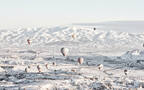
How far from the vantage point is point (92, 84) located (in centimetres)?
9125

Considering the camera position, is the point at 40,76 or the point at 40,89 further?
the point at 40,76

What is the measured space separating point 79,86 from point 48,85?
7.82m

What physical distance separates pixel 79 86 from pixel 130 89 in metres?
12.0

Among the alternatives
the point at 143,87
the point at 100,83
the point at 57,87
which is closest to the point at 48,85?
the point at 57,87

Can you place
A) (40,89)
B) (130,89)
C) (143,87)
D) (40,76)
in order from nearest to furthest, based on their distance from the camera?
(40,89)
(130,89)
(143,87)
(40,76)

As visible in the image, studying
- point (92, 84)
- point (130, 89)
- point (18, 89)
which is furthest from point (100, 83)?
point (18, 89)

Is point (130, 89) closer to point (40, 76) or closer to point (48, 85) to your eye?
point (48, 85)

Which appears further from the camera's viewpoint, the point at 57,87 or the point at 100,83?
the point at 100,83

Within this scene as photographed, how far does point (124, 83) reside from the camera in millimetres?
98812

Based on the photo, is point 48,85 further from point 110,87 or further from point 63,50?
point 63,50

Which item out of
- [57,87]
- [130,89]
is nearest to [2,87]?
[57,87]

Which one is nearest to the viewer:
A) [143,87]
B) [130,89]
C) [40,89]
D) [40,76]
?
[40,89]

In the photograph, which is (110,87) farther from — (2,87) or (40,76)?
(40,76)

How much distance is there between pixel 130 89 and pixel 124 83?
12.0 meters
